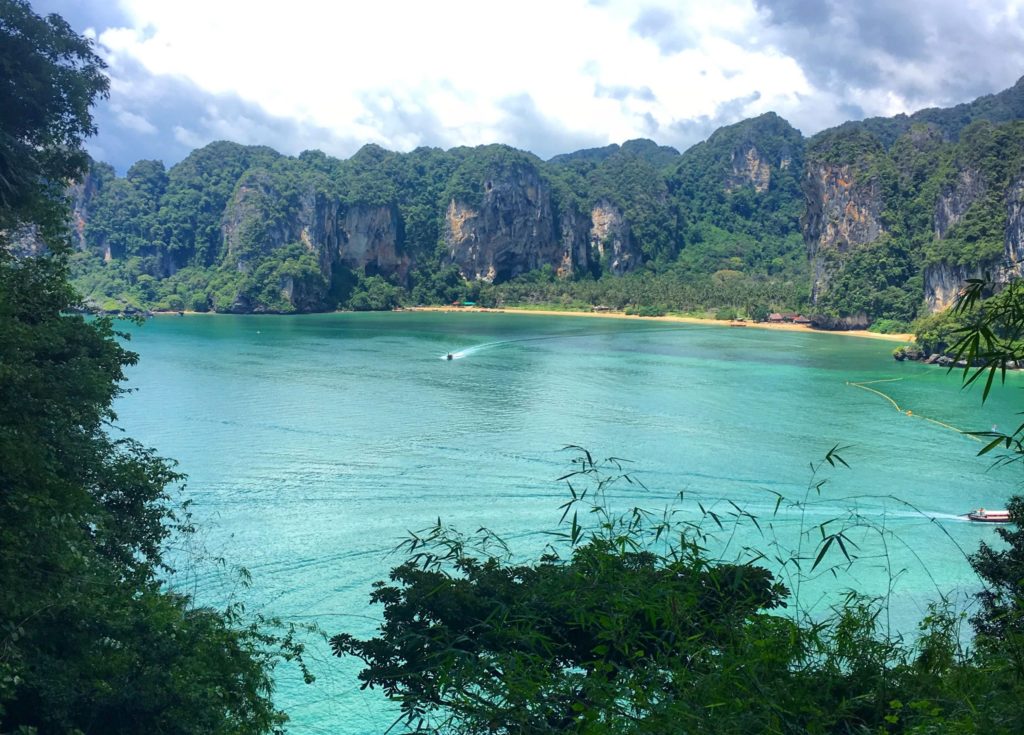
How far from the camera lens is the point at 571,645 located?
5.01 m

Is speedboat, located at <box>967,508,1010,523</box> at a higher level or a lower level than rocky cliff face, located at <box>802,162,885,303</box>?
lower

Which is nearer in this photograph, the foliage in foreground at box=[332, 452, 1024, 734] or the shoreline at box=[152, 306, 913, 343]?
the foliage in foreground at box=[332, 452, 1024, 734]

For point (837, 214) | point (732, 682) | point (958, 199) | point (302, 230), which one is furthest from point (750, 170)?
point (732, 682)

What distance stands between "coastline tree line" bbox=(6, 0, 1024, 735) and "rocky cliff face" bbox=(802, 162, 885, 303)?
223ft

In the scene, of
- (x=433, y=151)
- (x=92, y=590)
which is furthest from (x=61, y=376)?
(x=433, y=151)

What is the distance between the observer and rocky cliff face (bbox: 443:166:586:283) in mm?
97688

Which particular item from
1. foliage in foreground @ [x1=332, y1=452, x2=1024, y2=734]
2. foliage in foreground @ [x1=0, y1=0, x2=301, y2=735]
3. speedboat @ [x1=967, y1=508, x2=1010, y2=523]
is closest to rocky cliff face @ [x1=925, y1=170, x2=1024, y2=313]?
speedboat @ [x1=967, y1=508, x2=1010, y2=523]

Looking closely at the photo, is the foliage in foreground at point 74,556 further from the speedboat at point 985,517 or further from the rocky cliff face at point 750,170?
the rocky cliff face at point 750,170

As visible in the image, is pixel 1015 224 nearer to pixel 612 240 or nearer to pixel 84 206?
pixel 612 240

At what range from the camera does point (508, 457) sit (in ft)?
64.4

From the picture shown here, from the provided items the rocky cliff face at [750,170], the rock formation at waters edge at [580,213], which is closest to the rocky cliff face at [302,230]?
the rock formation at waters edge at [580,213]

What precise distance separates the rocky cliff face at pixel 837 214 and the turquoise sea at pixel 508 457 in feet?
108

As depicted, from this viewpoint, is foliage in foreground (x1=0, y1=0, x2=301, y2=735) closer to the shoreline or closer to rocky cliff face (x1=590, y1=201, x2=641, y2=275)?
the shoreline

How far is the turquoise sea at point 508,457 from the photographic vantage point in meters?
12.3
